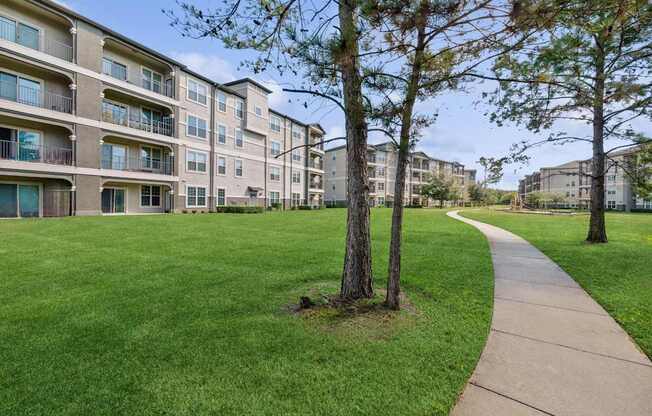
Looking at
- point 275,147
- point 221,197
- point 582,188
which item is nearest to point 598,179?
point 221,197

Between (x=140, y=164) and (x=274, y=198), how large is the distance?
54.5 feet

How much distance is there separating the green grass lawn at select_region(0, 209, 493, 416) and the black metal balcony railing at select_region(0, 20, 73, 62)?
18.3m

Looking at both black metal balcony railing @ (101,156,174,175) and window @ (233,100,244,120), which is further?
window @ (233,100,244,120)

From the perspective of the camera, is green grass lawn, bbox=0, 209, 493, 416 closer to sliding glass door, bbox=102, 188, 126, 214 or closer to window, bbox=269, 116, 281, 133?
sliding glass door, bbox=102, 188, 126, 214

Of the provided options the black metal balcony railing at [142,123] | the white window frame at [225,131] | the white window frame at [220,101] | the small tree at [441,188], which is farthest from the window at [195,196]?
the small tree at [441,188]

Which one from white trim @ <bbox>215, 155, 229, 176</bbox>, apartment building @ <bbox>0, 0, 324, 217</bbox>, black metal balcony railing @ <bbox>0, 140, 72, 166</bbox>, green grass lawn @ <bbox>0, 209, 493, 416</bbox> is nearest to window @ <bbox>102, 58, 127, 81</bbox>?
apartment building @ <bbox>0, 0, 324, 217</bbox>

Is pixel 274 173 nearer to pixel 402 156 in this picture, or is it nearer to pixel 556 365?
pixel 402 156

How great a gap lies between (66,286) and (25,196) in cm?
1940

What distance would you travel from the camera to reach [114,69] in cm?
2153

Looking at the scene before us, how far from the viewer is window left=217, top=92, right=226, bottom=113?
2909cm

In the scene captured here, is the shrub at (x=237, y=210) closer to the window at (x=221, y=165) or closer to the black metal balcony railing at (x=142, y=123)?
the window at (x=221, y=165)

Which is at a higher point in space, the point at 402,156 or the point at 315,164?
the point at 315,164

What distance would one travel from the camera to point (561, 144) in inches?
418

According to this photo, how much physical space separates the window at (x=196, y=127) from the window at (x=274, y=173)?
10420 millimetres
